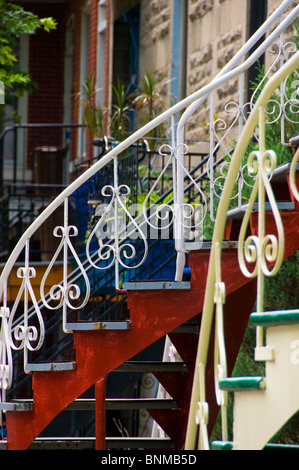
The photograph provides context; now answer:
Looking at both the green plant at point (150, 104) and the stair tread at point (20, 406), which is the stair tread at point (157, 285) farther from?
the green plant at point (150, 104)

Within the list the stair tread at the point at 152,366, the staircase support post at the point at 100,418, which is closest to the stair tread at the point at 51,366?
the staircase support post at the point at 100,418

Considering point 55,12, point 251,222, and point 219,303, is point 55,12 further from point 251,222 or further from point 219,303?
point 219,303

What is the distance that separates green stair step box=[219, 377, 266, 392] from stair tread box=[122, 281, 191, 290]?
1436 mm

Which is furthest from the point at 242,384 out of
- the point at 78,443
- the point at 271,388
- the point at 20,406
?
the point at 78,443

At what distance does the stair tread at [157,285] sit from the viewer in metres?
6.02

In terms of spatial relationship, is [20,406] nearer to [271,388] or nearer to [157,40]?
[271,388]

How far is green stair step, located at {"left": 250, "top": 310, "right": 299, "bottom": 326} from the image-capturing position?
4.41 m

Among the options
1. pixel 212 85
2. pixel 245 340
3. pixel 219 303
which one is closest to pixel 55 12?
pixel 245 340

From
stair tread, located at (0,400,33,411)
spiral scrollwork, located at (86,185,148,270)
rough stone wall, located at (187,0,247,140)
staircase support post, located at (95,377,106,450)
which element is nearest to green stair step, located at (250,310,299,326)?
spiral scrollwork, located at (86,185,148,270)

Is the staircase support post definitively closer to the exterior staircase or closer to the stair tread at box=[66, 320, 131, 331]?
the stair tread at box=[66, 320, 131, 331]

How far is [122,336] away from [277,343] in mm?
1870

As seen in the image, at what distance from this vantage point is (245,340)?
7.76m

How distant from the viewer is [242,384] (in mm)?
4578

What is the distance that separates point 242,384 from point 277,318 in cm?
36
